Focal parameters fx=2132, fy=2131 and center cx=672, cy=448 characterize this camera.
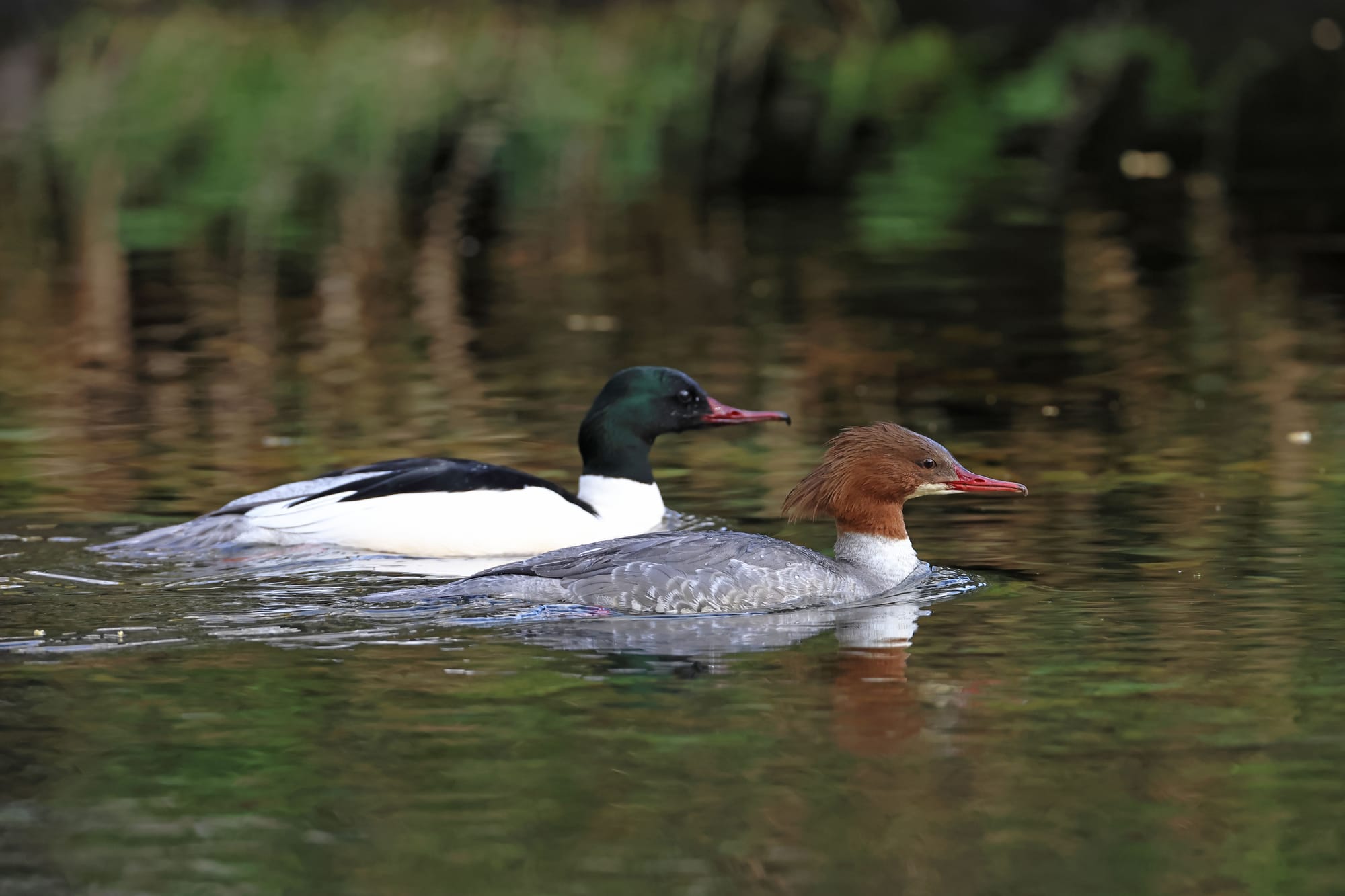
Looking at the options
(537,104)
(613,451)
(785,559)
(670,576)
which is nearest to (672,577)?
(670,576)

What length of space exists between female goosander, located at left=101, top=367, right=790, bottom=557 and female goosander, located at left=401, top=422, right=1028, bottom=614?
1.16 m

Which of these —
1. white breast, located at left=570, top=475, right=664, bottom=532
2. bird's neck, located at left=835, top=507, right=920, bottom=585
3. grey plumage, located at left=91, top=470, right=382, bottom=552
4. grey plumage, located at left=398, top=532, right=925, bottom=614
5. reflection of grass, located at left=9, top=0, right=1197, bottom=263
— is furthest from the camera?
reflection of grass, located at left=9, top=0, right=1197, bottom=263

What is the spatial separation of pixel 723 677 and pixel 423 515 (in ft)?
8.87

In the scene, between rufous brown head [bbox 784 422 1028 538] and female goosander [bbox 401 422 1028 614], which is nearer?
female goosander [bbox 401 422 1028 614]

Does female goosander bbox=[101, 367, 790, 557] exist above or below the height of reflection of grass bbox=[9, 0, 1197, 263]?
below

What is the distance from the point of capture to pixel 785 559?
7.86m

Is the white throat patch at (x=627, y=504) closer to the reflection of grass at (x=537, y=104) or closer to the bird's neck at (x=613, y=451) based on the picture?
the bird's neck at (x=613, y=451)

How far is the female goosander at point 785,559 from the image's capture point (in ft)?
25.2

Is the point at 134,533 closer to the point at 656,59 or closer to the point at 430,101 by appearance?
the point at 430,101

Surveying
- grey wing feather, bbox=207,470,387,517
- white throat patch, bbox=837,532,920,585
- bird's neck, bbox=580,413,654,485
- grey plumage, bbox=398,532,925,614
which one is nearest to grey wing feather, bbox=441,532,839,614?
grey plumage, bbox=398,532,925,614

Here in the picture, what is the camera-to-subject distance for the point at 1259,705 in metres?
6.37

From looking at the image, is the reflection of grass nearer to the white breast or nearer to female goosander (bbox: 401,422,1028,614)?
the white breast

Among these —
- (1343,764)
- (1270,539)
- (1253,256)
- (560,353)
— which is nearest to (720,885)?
(1343,764)

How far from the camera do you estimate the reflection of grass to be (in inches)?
850
